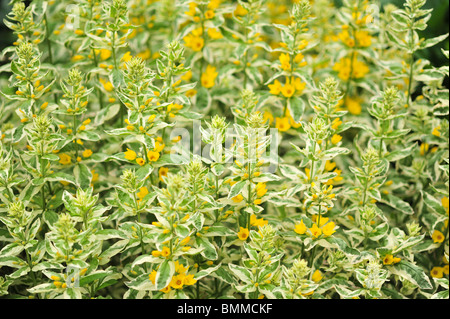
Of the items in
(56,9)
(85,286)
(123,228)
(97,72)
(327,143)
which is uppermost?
(56,9)

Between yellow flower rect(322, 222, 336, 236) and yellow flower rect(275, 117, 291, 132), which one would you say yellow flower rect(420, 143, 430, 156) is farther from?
yellow flower rect(322, 222, 336, 236)

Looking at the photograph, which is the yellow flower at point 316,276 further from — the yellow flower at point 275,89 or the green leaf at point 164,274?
the yellow flower at point 275,89

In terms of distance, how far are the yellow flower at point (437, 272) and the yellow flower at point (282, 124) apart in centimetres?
86

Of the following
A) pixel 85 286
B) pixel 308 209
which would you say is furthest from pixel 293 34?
pixel 85 286

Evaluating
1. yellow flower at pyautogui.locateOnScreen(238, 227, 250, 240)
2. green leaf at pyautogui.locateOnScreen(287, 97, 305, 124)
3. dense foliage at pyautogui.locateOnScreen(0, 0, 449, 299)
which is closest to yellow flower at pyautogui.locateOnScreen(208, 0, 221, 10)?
dense foliage at pyautogui.locateOnScreen(0, 0, 449, 299)

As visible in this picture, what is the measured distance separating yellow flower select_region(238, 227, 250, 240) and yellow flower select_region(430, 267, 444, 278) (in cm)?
86

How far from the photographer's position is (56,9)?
2.25 m

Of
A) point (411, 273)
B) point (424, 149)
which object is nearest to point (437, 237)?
point (411, 273)

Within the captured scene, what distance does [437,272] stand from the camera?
207 cm

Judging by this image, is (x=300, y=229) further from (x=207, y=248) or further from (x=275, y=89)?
(x=275, y=89)

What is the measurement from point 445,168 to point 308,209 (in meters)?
0.62

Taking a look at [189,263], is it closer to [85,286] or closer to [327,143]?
[85,286]

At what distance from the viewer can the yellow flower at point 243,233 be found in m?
1.80

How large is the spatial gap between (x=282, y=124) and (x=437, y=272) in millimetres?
907
